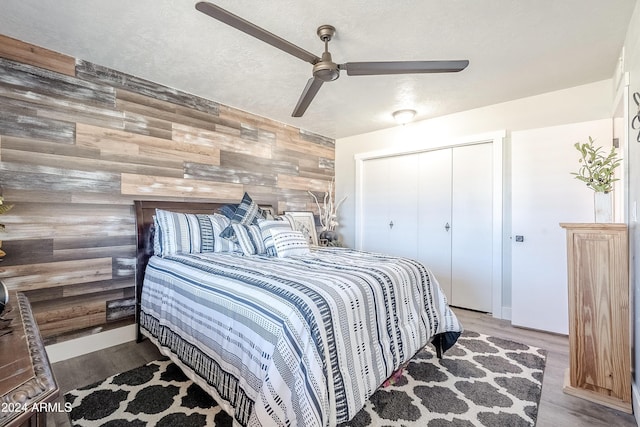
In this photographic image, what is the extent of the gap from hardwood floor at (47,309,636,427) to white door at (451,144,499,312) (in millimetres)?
386

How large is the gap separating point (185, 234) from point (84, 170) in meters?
0.97

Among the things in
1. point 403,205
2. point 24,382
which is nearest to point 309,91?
point 24,382

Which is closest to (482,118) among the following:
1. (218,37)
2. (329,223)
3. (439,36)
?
(439,36)

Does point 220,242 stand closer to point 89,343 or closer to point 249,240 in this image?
point 249,240

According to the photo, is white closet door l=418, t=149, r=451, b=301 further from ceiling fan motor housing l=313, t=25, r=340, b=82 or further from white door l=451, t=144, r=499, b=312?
ceiling fan motor housing l=313, t=25, r=340, b=82

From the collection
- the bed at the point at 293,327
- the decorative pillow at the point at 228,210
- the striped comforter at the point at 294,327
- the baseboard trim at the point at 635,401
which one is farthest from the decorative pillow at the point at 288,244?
the baseboard trim at the point at 635,401

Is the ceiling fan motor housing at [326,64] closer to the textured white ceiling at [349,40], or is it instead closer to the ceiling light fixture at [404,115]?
the textured white ceiling at [349,40]

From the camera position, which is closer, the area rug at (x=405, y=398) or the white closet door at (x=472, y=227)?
the area rug at (x=405, y=398)

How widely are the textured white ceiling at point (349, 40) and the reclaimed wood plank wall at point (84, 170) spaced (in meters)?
0.22

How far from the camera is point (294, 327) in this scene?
4.36 ft

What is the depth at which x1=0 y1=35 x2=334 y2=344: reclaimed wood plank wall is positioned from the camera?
2.27 metres

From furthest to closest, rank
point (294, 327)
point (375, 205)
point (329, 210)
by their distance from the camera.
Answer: point (329, 210)
point (375, 205)
point (294, 327)

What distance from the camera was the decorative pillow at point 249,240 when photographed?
281cm

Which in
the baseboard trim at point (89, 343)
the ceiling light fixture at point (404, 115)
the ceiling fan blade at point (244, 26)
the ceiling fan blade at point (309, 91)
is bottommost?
the baseboard trim at point (89, 343)
